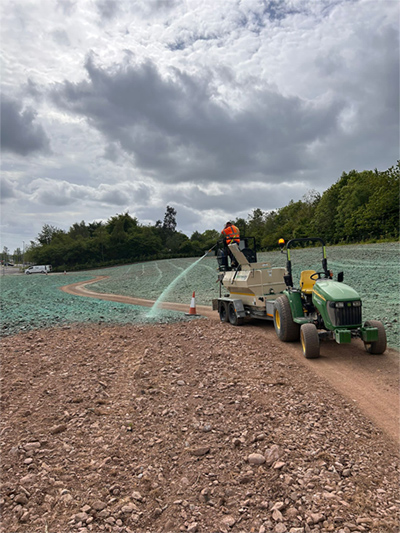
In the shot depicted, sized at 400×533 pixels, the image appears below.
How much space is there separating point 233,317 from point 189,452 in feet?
27.2

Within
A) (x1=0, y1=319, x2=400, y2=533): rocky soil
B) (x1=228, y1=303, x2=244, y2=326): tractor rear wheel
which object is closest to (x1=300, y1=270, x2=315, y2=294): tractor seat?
(x1=0, y1=319, x2=400, y2=533): rocky soil

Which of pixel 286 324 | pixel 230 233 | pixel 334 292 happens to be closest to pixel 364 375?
pixel 334 292

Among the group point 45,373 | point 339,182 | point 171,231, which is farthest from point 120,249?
point 45,373

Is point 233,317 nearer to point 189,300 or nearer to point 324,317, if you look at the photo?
point 324,317

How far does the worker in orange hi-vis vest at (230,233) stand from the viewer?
13.2 metres

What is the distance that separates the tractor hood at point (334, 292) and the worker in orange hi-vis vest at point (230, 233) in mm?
4615

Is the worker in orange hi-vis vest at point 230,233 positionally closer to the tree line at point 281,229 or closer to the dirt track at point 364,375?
the dirt track at point 364,375

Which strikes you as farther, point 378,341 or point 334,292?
point 378,341

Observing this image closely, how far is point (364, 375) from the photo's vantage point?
7711mm

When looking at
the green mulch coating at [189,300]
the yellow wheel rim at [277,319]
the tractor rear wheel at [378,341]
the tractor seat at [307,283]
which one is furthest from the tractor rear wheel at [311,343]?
the green mulch coating at [189,300]

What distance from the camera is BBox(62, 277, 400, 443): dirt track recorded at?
6.04 meters

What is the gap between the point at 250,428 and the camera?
5.51 metres

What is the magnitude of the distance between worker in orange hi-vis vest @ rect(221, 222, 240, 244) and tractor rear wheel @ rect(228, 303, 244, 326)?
2262mm

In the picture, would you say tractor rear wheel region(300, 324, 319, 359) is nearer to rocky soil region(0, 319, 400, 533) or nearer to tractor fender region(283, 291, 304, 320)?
rocky soil region(0, 319, 400, 533)
